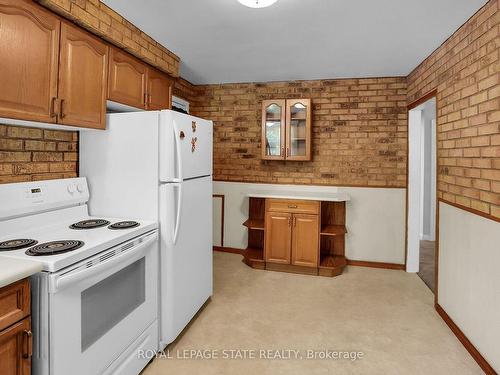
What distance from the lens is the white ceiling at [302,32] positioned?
217cm

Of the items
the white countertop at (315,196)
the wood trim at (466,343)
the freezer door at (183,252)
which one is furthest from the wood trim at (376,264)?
the freezer door at (183,252)

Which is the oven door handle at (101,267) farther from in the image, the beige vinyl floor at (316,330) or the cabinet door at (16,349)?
the beige vinyl floor at (316,330)

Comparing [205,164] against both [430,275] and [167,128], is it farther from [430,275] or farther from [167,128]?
[430,275]

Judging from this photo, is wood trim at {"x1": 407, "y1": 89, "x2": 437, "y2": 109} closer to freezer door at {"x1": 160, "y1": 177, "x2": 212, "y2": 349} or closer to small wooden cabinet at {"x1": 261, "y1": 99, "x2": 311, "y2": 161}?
small wooden cabinet at {"x1": 261, "y1": 99, "x2": 311, "y2": 161}

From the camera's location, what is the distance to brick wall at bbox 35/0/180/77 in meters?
1.87

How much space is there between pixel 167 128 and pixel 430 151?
4796mm

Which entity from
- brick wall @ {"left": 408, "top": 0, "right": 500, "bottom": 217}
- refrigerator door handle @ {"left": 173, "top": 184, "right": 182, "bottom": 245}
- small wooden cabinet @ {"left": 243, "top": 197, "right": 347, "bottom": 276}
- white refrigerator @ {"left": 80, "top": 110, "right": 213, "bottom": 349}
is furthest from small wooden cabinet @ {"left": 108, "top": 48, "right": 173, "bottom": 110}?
brick wall @ {"left": 408, "top": 0, "right": 500, "bottom": 217}

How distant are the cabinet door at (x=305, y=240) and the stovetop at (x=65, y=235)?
1.97 meters

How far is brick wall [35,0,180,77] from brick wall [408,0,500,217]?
2.43 m

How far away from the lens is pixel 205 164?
8.86 feet

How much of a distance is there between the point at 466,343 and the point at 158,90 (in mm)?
3139

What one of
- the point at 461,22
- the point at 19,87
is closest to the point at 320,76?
the point at 461,22

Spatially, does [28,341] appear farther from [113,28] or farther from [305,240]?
[305,240]

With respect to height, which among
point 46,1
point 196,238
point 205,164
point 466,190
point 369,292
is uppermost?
point 46,1
